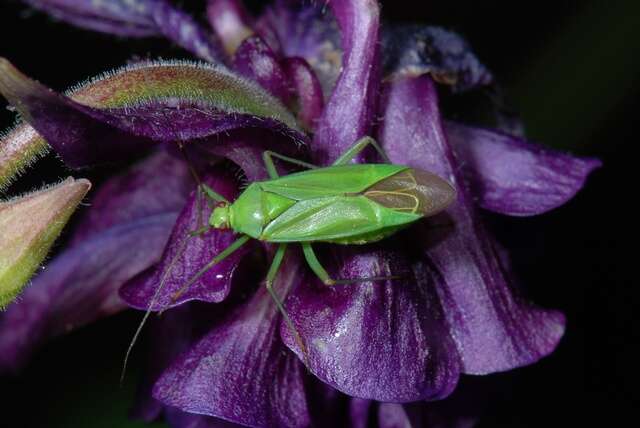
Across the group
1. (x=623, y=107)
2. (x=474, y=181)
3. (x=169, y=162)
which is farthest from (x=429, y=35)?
(x=623, y=107)

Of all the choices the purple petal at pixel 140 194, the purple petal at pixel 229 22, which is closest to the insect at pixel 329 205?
the purple petal at pixel 140 194

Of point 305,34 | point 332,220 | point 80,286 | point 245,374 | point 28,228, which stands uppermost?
point 305,34

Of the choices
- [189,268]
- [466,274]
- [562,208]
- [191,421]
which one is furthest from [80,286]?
[562,208]

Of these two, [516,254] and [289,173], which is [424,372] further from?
[516,254]

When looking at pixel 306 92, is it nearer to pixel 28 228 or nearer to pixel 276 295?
pixel 276 295

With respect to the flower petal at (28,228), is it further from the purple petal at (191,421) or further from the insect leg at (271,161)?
the purple petal at (191,421)

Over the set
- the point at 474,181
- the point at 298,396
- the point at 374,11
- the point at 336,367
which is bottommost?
the point at 298,396

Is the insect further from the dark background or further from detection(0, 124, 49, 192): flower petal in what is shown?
the dark background
